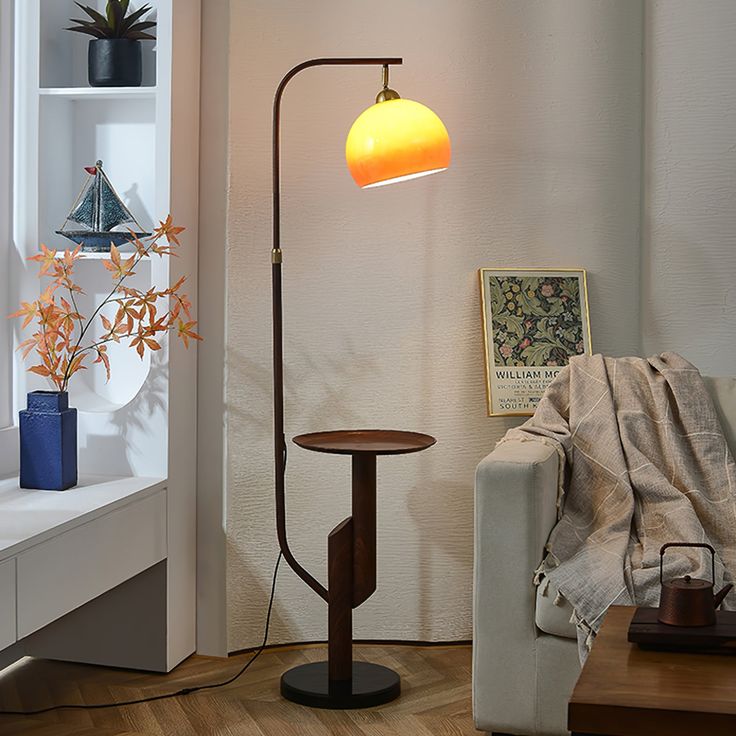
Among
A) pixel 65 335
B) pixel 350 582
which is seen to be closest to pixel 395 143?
pixel 65 335

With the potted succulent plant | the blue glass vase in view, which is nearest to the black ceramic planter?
the potted succulent plant

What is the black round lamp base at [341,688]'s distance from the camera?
2971mm

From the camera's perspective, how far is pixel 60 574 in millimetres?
2629

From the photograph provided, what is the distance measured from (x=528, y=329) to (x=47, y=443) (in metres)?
1.43

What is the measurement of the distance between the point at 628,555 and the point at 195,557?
1.34 m

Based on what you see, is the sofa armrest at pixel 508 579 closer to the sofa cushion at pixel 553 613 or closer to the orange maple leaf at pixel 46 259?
the sofa cushion at pixel 553 613

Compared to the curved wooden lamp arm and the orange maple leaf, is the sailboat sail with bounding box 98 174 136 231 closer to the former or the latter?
the orange maple leaf

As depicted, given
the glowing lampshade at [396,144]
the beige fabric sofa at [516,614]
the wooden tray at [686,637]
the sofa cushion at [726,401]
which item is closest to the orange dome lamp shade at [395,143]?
the glowing lampshade at [396,144]

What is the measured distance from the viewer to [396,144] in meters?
2.86

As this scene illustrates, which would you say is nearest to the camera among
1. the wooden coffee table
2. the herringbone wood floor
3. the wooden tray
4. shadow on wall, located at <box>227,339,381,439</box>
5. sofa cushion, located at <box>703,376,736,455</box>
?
the wooden coffee table

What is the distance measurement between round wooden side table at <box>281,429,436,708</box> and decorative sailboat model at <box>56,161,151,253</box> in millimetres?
787

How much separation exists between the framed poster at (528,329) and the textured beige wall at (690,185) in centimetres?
25

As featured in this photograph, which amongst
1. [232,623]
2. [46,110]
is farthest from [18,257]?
[232,623]

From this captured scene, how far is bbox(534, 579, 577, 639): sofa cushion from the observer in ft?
8.34
